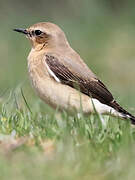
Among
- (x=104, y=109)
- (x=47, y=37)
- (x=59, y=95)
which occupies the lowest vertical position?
(x=59, y=95)

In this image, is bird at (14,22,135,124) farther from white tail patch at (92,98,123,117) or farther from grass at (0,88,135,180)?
grass at (0,88,135,180)

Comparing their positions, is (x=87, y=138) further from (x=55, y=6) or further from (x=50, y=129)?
(x=55, y=6)

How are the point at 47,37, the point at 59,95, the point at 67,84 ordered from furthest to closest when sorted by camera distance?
1. the point at 47,37
2. the point at 67,84
3. the point at 59,95

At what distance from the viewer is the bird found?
324 inches

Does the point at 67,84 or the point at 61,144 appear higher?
the point at 67,84

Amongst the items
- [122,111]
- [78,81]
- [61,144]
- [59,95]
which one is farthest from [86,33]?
[61,144]

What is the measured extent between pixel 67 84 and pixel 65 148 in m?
2.66

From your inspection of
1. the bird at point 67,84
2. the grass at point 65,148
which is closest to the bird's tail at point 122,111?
the bird at point 67,84

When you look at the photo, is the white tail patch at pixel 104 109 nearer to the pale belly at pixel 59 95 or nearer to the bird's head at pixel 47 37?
the pale belly at pixel 59 95

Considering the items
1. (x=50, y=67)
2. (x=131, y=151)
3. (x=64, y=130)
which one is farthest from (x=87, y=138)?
(x=50, y=67)

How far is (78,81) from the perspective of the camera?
8500 mm

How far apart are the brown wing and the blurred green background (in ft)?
15.5

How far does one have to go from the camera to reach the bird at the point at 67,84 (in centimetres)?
822

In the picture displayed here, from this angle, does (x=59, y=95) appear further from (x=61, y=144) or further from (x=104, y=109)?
(x=61, y=144)
